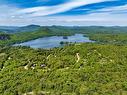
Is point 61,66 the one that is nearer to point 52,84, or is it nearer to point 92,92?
point 52,84

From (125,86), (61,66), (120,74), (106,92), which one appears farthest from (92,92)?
(61,66)

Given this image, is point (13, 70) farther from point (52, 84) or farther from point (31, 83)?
point (52, 84)

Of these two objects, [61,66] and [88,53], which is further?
[88,53]

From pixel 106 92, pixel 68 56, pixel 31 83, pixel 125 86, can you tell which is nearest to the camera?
pixel 106 92

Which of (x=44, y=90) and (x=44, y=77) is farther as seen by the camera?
(x=44, y=77)

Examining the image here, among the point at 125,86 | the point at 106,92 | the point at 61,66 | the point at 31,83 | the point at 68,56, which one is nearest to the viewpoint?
the point at 106,92

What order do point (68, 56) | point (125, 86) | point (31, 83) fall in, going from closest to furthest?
point (125, 86)
point (31, 83)
point (68, 56)

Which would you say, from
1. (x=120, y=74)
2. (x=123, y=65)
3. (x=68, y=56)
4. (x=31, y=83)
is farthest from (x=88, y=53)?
(x=31, y=83)

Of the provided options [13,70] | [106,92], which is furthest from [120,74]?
[13,70]

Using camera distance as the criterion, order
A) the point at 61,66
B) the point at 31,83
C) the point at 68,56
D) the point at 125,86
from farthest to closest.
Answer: the point at 68,56 < the point at 61,66 < the point at 31,83 < the point at 125,86
